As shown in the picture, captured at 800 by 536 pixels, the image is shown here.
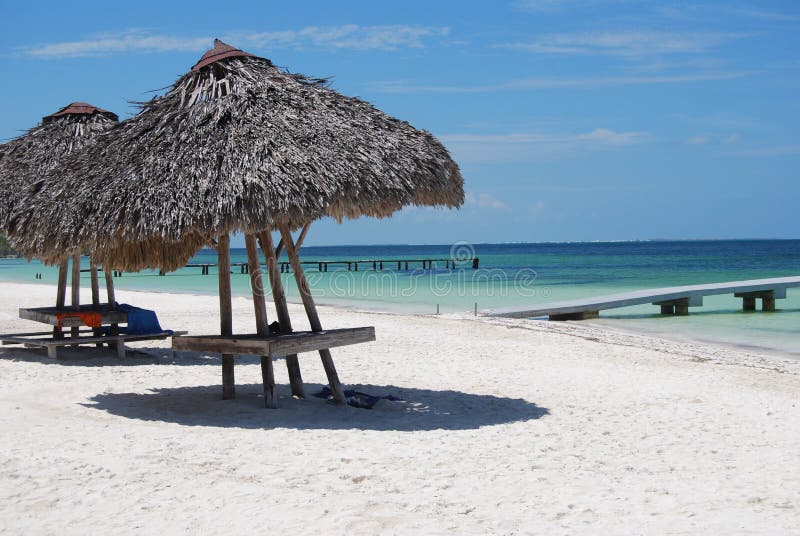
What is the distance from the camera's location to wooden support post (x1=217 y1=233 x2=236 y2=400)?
6.40m

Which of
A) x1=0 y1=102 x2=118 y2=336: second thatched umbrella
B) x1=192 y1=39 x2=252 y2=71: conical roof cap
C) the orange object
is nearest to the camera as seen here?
x1=192 y1=39 x2=252 y2=71: conical roof cap

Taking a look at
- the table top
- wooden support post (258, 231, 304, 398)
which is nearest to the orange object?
the table top

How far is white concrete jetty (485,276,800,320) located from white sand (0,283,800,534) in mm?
7186

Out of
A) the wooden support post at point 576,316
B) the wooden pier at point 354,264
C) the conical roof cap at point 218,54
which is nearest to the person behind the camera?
the conical roof cap at point 218,54

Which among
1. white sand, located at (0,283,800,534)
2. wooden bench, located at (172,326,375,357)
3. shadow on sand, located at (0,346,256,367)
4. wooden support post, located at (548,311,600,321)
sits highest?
wooden bench, located at (172,326,375,357)

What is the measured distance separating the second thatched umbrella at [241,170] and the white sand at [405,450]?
3.49ft

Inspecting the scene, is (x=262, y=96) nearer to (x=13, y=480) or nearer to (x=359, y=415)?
(x=359, y=415)

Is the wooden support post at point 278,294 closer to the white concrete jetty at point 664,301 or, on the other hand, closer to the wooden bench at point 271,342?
the wooden bench at point 271,342

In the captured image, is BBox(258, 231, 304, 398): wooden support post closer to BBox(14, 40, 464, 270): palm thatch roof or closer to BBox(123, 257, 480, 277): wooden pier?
BBox(14, 40, 464, 270): palm thatch roof

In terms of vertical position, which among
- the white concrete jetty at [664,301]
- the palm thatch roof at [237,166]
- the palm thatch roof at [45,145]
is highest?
the palm thatch roof at [45,145]

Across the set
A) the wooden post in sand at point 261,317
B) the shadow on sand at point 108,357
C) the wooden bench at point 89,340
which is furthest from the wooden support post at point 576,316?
the wooden post in sand at point 261,317

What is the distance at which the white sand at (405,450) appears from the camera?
3.87 metres

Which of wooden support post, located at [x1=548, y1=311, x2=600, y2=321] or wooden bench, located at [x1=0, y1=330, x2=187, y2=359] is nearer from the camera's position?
wooden bench, located at [x1=0, y1=330, x2=187, y2=359]

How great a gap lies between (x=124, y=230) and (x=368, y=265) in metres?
53.6
